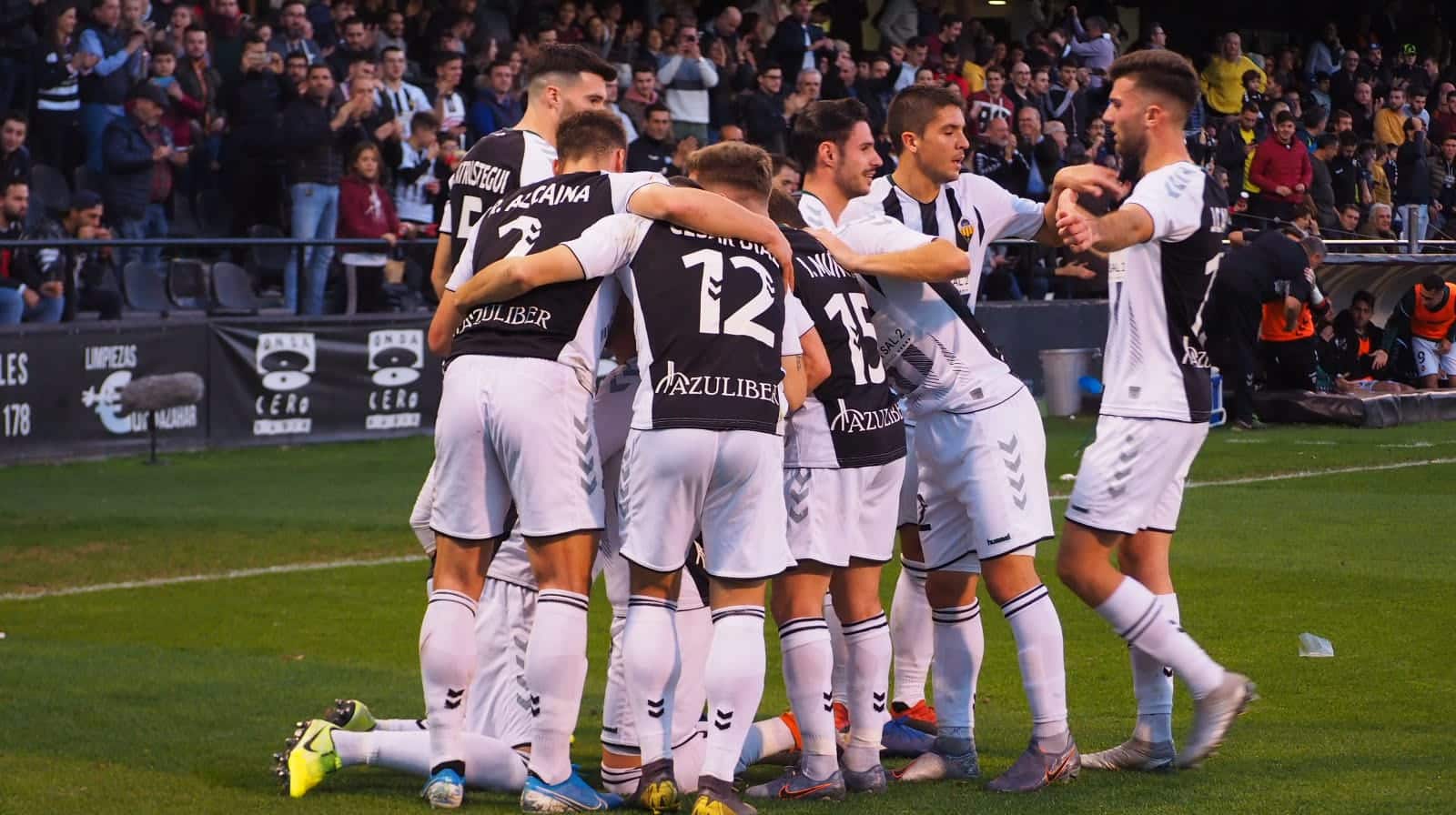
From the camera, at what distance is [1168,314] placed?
20.5 feet

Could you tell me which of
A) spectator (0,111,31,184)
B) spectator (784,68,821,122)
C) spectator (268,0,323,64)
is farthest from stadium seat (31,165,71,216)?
spectator (784,68,821,122)

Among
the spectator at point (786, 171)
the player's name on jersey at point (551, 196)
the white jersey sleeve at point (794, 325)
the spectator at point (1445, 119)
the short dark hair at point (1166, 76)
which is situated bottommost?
the white jersey sleeve at point (794, 325)

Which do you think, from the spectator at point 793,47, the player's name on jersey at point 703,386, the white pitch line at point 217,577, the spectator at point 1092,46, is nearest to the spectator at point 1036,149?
the spectator at point 793,47

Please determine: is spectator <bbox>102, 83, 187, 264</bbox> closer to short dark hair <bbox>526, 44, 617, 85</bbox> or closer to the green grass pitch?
the green grass pitch

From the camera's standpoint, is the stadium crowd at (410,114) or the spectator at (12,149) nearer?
the spectator at (12,149)

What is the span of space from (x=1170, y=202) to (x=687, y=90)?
15.1m

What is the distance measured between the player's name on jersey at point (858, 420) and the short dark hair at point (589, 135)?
108 centimetres

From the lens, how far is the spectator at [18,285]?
49.6ft

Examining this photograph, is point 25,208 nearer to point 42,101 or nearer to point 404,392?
point 42,101

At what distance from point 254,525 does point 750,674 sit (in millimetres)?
7476

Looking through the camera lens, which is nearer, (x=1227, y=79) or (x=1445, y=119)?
(x=1227, y=79)

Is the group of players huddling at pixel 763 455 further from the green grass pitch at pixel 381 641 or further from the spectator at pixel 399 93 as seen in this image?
the spectator at pixel 399 93

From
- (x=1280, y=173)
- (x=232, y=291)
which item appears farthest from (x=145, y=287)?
(x=1280, y=173)

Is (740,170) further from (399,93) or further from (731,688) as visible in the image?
(399,93)
